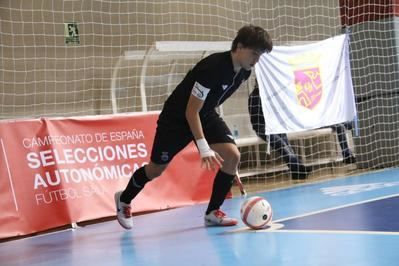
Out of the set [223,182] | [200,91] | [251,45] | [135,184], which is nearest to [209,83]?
[200,91]

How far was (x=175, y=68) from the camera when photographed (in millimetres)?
8164

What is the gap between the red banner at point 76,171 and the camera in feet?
15.9

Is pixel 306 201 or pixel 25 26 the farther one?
pixel 25 26

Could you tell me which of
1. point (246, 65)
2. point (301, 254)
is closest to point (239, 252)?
point (301, 254)

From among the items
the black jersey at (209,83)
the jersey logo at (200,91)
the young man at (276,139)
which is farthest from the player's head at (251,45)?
the young man at (276,139)

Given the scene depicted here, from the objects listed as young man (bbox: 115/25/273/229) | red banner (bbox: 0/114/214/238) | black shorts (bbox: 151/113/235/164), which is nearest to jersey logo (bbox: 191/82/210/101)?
young man (bbox: 115/25/273/229)

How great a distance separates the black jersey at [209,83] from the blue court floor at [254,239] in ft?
2.71

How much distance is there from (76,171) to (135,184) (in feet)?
3.31

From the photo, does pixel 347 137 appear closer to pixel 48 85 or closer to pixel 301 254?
pixel 48 85

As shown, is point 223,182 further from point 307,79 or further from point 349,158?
point 349,158

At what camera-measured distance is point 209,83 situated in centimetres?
370

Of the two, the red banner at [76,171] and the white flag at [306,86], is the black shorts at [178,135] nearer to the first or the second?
the red banner at [76,171]

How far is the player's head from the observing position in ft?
11.9

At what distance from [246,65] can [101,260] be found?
4.92ft
